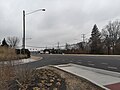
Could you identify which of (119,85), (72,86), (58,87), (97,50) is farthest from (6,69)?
(97,50)

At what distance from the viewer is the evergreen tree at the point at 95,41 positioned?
80.5m

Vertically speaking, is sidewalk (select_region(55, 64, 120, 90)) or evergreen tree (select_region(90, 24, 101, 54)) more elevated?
evergreen tree (select_region(90, 24, 101, 54))

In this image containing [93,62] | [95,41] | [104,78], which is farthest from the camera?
[95,41]

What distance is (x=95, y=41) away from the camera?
295 ft

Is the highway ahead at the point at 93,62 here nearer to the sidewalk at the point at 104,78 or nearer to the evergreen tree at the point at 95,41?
the sidewalk at the point at 104,78

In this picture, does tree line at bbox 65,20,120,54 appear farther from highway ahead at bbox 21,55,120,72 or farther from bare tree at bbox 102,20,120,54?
highway ahead at bbox 21,55,120,72

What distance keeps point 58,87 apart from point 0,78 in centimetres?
266

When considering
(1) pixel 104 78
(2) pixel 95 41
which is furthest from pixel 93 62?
(2) pixel 95 41

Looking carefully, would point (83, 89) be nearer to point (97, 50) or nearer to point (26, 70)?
point (26, 70)

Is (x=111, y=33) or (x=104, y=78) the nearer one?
(x=104, y=78)

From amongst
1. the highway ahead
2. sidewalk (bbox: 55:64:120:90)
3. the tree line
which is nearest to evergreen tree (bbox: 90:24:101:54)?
the tree line

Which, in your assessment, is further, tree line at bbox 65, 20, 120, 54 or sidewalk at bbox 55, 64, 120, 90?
tree line at bbox 65, 20, 120, 54

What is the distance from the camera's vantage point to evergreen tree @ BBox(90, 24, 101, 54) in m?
80.5

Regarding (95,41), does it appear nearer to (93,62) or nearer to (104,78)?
(93,62)
